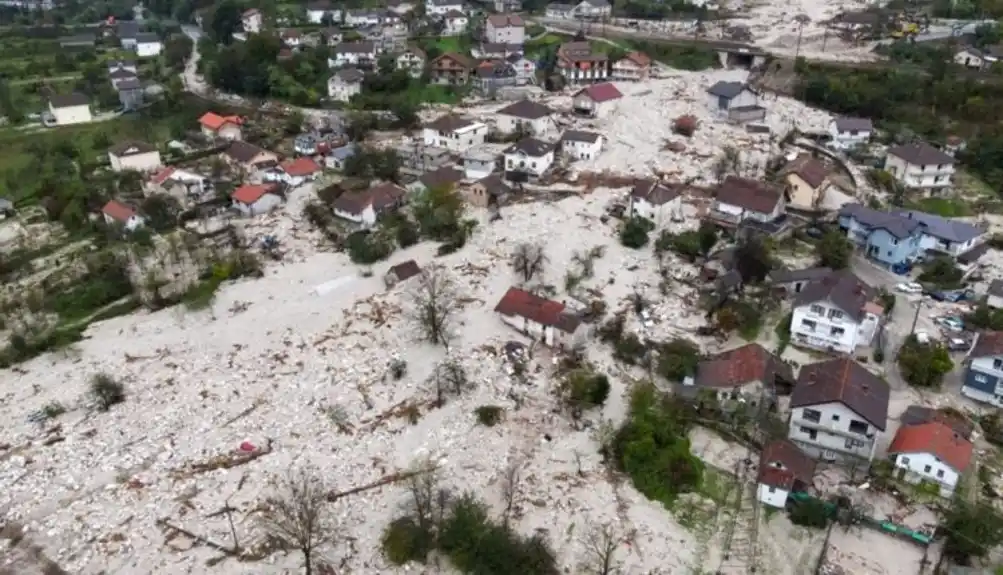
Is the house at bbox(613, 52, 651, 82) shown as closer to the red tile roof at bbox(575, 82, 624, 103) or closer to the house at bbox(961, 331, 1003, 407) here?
the red tile roof at bbox(575, 82, 624, 103)

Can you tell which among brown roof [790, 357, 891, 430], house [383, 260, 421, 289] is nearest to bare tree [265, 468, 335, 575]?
house [383, 260, 421, 289]

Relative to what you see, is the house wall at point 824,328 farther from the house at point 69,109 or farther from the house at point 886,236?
the house at point 69,109

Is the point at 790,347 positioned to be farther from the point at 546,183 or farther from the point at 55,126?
the point at 55,126

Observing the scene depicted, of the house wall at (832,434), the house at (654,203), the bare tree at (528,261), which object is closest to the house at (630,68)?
the house at (654,203)

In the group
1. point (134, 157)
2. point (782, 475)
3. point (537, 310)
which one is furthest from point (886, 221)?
point (134, 157)

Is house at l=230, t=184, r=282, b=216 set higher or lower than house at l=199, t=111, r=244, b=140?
lower

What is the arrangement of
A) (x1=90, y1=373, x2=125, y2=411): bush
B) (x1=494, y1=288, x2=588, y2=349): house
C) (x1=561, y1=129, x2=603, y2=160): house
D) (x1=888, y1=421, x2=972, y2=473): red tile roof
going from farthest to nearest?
(x1=561, y1=129, x2=603, y2=160): house
(x1=494, y1=288, x2=588, y2=349): house
(x1=90, y1=373, x2=125, y2=411): bush
(x1=888, y1=421, x2=972, y2=473): red tile roof
